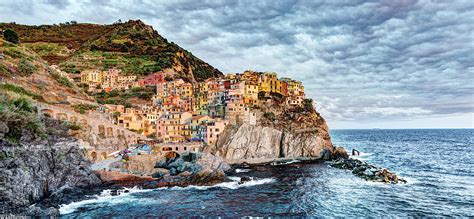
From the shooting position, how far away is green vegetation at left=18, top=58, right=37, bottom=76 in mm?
78306

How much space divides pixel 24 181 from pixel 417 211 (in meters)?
44.0

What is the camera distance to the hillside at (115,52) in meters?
149

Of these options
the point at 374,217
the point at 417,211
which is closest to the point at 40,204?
the point at 374,217

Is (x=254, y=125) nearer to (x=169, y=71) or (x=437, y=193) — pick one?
(x=437, y=193)

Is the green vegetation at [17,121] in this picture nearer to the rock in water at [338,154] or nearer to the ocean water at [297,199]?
the ocean water at [297,199]

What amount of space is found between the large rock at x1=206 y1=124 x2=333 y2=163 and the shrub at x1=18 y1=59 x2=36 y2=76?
47.2 metres

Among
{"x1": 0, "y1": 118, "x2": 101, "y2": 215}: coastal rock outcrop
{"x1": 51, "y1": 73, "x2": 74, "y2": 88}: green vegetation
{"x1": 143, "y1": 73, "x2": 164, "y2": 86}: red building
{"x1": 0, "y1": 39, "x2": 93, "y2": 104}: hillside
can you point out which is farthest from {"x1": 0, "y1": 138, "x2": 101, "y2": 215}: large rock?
{"x1": 143, "y1": 73, "x2": 164, "y2": 86}: red building

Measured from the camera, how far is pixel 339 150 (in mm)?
88562

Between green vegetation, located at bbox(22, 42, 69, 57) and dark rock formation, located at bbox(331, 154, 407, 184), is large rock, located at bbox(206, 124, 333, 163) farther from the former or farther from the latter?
green vegetation, located at bbox(22, 42, 69, 57)

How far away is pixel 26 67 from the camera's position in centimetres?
7938

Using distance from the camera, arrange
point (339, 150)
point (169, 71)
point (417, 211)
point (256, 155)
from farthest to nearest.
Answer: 1. point (169, 71)
2. point (339, 150)
3. point (256, 155)
4. point (417, 211)

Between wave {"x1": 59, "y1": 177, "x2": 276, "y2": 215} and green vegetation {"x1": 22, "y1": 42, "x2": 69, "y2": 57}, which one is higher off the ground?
green vegetation {"x1": 22, "y1": 42, "x2": 69, "y2": 57}

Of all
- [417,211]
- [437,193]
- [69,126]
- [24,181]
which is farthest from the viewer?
[69,126]

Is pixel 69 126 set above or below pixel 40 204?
above
